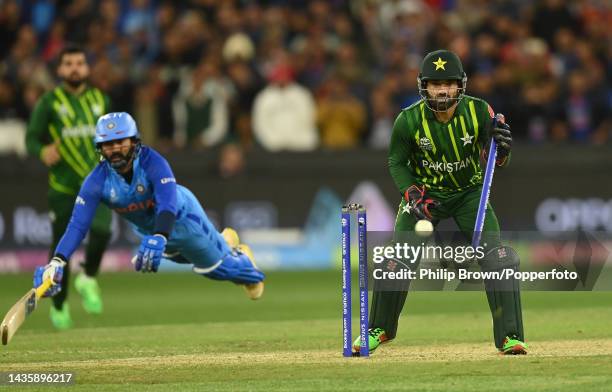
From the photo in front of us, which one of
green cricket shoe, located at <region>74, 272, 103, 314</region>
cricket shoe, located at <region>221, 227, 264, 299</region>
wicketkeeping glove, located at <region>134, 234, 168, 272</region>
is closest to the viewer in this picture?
wicketkeeping glove, located at <region>134, 234, 168, 272</region>

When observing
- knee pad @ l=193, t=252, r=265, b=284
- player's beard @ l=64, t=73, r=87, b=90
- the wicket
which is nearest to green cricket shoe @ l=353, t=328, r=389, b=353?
the wicket

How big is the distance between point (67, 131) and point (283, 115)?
18.4 feet

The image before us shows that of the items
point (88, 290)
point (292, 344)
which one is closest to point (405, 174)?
point (292, 344)

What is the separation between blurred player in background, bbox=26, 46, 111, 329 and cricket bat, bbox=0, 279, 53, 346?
3061 millimetres

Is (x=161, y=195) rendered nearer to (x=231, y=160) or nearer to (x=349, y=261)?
(x=349, y=261)

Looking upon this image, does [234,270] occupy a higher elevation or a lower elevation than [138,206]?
lower

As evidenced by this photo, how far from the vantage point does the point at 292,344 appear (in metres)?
10.5

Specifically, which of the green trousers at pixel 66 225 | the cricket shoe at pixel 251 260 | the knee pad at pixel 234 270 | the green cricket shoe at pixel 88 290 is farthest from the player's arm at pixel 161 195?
the green cricket shoe at pixel 88 290

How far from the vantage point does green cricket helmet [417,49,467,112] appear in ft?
29.8

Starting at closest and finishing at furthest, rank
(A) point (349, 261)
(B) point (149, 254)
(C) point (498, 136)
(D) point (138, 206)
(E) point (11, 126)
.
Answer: (A) point (349, 261) < (C) point (498, 136) < (B) point (149, 254) < (D) point (138, 206) < (E) point (11, 126)

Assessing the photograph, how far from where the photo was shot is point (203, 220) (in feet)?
35.8

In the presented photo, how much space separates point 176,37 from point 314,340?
28.6 ft

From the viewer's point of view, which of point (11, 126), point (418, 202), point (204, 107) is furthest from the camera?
point (11, 126)

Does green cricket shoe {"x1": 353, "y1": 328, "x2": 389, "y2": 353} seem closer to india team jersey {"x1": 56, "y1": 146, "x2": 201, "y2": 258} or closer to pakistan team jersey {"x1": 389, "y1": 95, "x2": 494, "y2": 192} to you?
pakistan team jersey {"x1": 389, "y1": 95, "x2": 494, "y2": 192}
